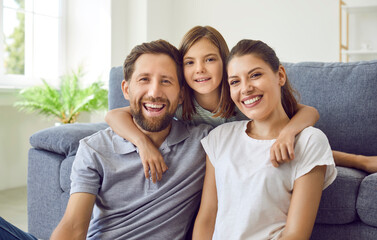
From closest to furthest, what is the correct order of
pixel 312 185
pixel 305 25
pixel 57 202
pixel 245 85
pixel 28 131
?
1. pixel 312 185
2. pixel 245 85
3. pixel 57 202
4. pixel 28 131
5. pixel 305 25

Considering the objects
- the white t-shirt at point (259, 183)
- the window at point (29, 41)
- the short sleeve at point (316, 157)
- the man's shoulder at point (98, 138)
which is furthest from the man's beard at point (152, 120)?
the window at point (29, 41)

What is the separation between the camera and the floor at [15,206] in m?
2.78

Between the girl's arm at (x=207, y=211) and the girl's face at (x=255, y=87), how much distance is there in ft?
0.76

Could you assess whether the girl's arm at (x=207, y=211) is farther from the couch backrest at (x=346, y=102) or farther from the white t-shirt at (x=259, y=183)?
the couch backrest at (x=346, y=102)

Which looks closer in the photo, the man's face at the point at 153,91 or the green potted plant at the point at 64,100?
the man's face at the point at 153,91

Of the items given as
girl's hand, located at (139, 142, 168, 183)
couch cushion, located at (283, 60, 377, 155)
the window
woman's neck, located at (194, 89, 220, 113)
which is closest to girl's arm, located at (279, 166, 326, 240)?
Answer: girl's hand, located at (139, 142, 168, 183)

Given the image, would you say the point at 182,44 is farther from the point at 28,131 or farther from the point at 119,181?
the point at 28,131

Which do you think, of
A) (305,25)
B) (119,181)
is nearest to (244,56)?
(119,181)

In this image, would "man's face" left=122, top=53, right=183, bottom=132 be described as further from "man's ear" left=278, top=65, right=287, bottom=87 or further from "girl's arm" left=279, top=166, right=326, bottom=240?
"girl's arm" left=279, top=166, right=326, bottom=240

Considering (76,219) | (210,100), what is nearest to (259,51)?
(210,100)

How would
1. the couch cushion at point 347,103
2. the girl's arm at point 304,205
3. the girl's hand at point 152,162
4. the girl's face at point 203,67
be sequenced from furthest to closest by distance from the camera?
1. the couch cushion at point 347,103
2. the girl's face at point 203,67
3. the girl's hand at point 152,162
4. the girl's arm at point 304,205

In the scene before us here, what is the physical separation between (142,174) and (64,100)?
2.64 m

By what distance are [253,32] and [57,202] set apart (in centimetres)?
359

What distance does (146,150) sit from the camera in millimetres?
1378
